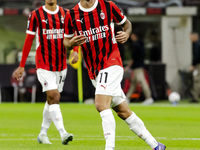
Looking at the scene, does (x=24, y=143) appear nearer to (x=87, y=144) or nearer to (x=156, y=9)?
(x=87, y=144)

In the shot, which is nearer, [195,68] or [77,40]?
[77,40]

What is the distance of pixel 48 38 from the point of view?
9.62m

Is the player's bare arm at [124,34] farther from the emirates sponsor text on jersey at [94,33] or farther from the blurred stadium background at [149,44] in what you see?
the blurred stadium background at [149,44]

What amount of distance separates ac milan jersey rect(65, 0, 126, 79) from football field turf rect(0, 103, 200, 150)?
5.21 feet

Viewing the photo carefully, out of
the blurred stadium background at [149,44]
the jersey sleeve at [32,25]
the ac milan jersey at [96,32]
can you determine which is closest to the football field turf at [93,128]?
the ac milan jersey at [96,32]

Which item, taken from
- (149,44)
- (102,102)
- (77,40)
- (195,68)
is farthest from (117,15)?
(149,44)

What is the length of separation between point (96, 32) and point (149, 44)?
16782 mm

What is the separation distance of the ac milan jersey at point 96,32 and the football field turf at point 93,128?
5.21 ft

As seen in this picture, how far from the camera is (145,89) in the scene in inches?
774

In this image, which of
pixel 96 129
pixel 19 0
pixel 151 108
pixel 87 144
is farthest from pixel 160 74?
pixel 87 144

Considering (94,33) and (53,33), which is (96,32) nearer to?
(94,33)

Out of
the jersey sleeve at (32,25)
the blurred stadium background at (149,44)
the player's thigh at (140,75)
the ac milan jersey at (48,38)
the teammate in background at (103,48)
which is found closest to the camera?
the teammate in background at (103,48)

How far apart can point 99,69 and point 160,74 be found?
15059 mm

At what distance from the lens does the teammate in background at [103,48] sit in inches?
295
